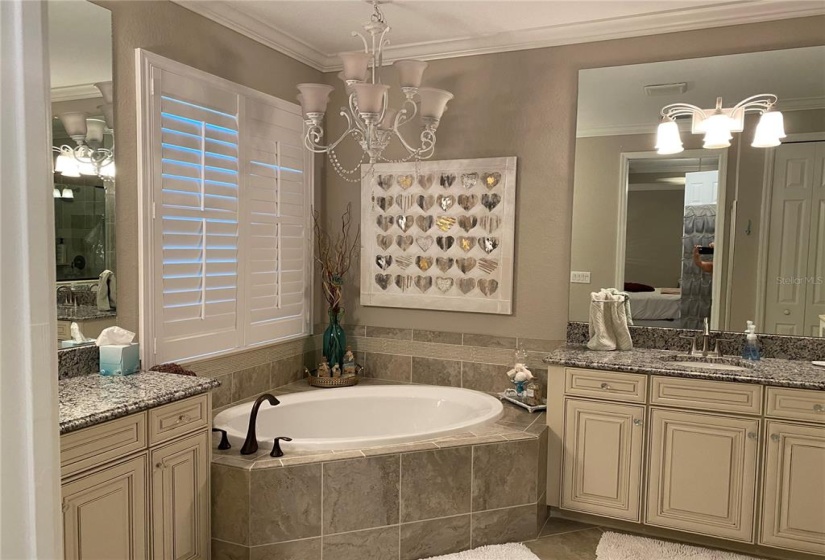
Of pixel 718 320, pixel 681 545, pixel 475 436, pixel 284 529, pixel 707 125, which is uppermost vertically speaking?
pixel 707 125

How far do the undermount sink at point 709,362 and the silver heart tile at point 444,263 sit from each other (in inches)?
53.6

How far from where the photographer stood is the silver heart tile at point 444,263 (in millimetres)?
3846

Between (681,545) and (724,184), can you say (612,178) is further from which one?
(681,545)

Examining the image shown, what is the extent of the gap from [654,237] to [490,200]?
37.7 inches

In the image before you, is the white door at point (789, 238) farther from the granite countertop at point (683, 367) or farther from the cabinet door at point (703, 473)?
the cabinet door at point (703, 473)

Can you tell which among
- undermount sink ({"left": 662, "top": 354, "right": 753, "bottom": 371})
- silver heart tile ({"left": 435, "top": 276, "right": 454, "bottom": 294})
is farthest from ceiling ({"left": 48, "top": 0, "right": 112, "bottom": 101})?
undermount sink ({"left": 662, "top": 354, "right": 753, "bottom": 371})

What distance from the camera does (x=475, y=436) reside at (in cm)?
293

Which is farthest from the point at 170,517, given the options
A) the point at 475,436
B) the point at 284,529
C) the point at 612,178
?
the point at 612,178

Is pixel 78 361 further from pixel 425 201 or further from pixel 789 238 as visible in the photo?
pixel 789 238

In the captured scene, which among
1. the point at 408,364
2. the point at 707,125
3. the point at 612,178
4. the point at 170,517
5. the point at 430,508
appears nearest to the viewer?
the point at 170,517

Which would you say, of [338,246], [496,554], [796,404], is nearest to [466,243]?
[338,246]

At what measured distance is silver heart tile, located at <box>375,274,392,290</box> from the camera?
13.2 ft

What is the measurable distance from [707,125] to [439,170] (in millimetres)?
1516

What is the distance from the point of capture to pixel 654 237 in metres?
3.37
